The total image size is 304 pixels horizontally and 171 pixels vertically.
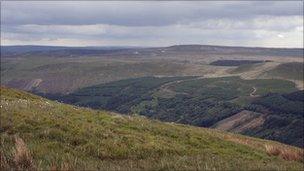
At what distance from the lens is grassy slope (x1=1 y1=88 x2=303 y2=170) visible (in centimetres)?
1402

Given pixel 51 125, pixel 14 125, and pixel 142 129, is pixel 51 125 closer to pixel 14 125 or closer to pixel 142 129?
pixel 14 125

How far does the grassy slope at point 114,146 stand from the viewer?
46.0 feet

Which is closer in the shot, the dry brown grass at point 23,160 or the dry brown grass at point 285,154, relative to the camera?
the dry brown grass at point 23,160

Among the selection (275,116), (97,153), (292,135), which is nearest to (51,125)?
(97,153)

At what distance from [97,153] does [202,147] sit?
7762mm

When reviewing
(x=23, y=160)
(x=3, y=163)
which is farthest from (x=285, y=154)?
(x=3, y=163)

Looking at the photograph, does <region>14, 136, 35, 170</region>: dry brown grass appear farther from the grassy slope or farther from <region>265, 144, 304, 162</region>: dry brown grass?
<region>265, 144, 304, 162</region>: dry brown grass

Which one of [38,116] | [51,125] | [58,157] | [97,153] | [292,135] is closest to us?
[58,157]

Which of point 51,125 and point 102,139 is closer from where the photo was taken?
point 102,139

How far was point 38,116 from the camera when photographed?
22797mm

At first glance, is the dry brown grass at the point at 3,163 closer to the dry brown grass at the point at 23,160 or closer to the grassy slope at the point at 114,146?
the grassy slope at the point at 114,146

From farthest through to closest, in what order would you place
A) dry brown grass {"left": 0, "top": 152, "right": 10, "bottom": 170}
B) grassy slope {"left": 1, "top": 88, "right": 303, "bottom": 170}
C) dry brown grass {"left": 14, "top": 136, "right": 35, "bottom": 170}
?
grassy slope {"left": 1, "top": 88, "right": 303, "bottom": 170} < dry brown grass {"left": 14, "top": 136, "right": 35, "bottom": 170} < dry brown grass {"left": 0, "top": 152, "right": 10, "bottom": 170}

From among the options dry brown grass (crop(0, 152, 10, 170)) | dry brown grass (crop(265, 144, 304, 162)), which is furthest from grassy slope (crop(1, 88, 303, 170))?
dry brown grass (crop(265, 144, 304, 162))

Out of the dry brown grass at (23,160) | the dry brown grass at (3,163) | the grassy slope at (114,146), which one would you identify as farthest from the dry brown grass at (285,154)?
the dry brown grass at (3,163)
